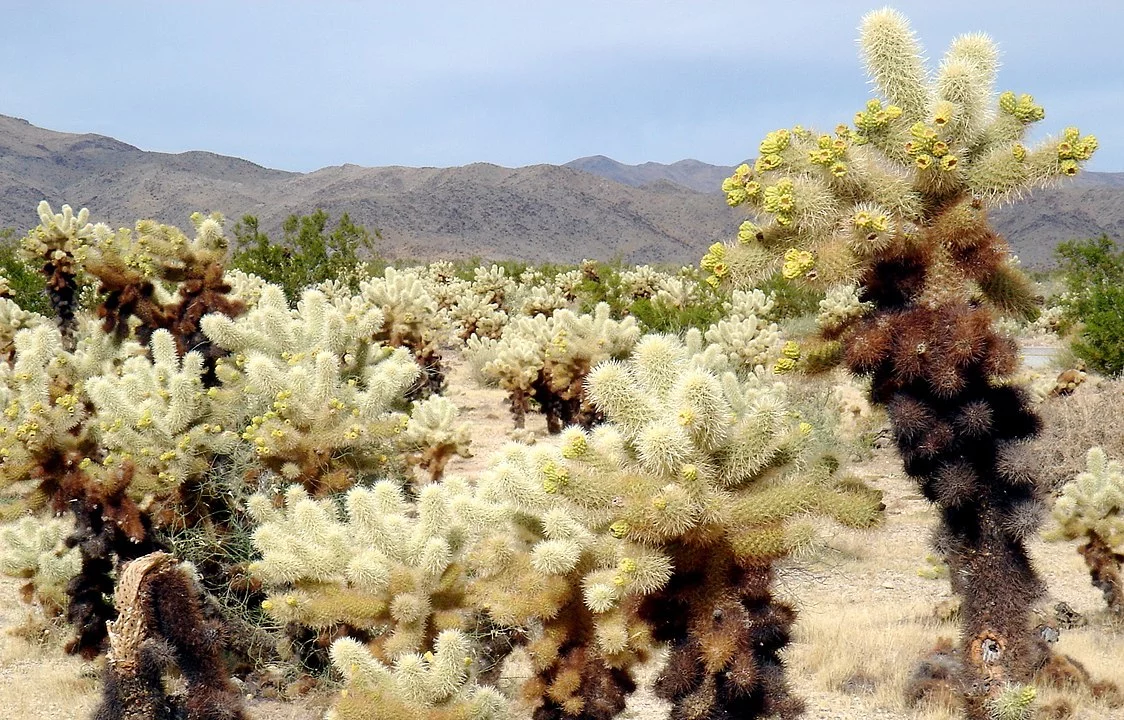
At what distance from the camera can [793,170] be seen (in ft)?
14.0

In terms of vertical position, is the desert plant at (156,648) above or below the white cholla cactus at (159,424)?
below

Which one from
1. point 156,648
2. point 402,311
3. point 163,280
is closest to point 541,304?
point 402,311

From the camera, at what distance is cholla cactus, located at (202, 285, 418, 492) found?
17.6 ft

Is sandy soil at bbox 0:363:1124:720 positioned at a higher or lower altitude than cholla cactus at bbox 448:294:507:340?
lower

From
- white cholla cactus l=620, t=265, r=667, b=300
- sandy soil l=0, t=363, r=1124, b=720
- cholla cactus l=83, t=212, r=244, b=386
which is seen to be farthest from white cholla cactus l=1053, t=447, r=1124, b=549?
white cholla cactus l=620, t=265, r=667, b=300

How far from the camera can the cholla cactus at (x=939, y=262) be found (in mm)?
4059

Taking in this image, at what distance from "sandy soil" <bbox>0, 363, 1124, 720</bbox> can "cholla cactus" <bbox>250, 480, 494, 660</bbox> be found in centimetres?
119

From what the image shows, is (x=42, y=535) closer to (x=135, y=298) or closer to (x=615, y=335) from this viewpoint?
(x=135, y=298)

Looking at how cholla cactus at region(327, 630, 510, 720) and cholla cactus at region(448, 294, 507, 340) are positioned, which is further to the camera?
cholla cactus at region(448, 294, 507, 340)

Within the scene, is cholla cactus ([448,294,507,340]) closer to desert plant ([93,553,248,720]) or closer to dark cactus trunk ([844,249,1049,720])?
dark cactus trunk ([844,249,1049,720])

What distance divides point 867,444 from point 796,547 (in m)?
9.78

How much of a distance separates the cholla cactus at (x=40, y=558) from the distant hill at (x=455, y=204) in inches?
2697

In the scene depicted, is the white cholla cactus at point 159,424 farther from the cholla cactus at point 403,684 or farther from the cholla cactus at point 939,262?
the cholla cactus at point 939,262

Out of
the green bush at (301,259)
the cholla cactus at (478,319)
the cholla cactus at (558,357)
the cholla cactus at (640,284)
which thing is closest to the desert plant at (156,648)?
the cholla cactus at (558,357)
